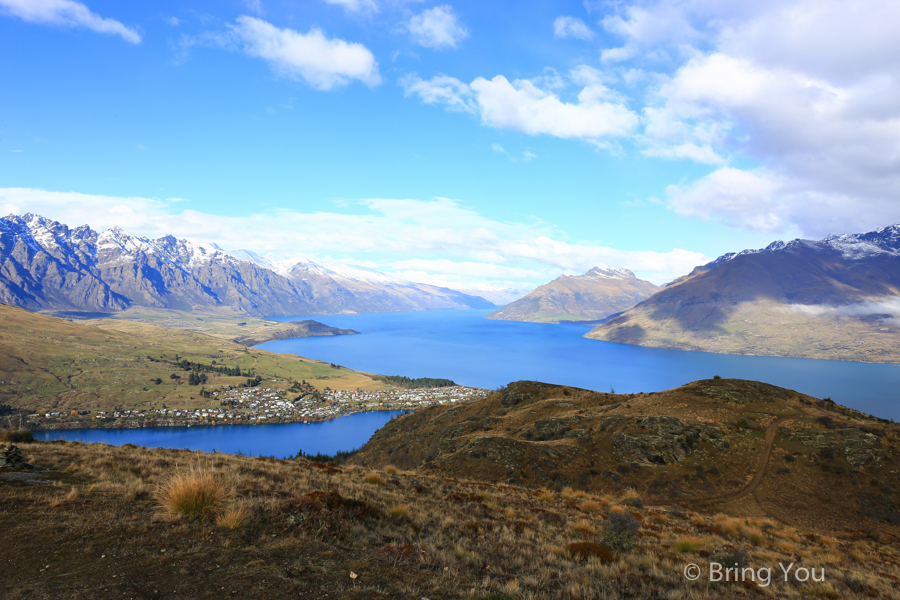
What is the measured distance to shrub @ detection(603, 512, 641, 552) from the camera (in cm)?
1070

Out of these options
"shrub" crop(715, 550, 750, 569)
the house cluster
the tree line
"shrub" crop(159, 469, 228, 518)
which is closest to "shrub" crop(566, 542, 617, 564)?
"shrub" crop(715, 550, 750, 569)

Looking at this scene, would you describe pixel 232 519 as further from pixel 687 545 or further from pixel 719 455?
pixel 719 455

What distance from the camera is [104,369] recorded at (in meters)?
138

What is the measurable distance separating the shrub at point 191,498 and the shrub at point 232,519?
16.3 inches

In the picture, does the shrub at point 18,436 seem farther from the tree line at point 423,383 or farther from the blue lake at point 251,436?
the tree line at point 423,383

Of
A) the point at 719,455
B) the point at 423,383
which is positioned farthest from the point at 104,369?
the point at 719,455

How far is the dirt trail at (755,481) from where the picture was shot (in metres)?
21.9

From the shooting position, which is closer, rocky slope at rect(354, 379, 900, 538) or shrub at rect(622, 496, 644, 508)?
shrub at rect(622, 496, 644, 508)

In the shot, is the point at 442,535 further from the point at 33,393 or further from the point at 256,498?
the point at 33,393

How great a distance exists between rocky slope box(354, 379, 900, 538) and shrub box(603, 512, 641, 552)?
1128 centimetres

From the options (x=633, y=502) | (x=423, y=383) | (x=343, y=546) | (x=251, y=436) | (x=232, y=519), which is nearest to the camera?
(x=232, y=519)

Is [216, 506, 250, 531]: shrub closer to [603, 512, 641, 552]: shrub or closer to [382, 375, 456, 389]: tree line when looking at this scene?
[603, 512, 641, 552]: shrub

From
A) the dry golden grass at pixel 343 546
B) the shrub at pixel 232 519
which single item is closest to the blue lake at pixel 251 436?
the dry golden grass at pixel 343 546

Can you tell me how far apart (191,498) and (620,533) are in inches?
451
